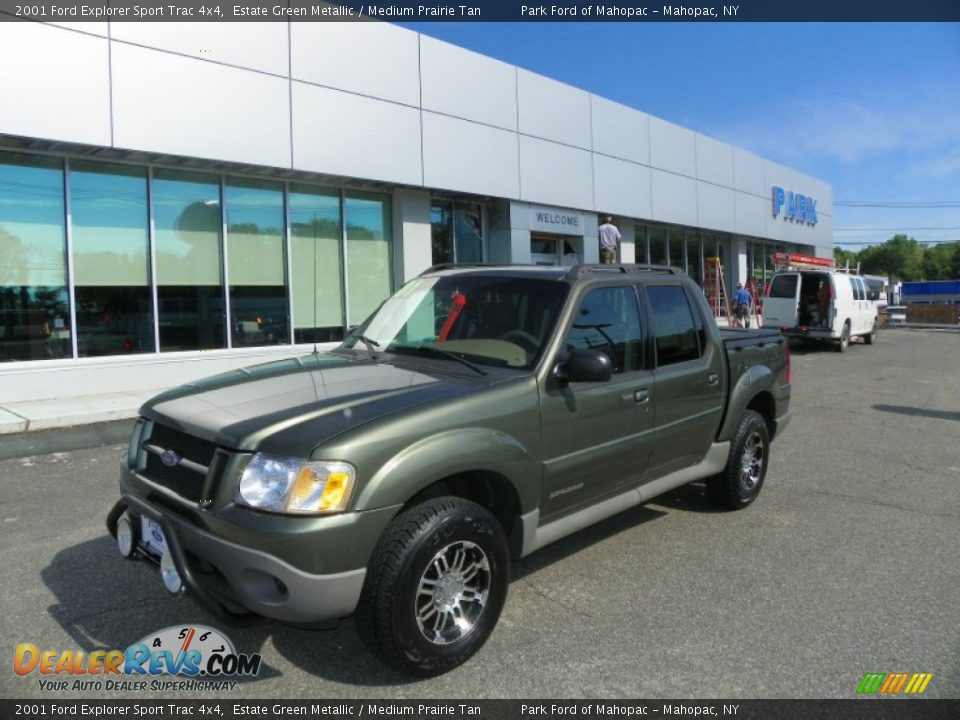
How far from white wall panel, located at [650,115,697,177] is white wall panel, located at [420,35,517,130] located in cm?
616

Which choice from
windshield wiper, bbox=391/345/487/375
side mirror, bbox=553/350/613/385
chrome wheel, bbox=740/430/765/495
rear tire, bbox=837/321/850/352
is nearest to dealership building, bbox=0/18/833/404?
windshield wiper, bbox=391/345/487/375

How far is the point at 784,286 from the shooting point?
19.2 m

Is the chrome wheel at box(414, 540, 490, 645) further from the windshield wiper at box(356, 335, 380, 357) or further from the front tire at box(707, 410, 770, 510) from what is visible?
the front tire at box(707, 410, 770, 510)

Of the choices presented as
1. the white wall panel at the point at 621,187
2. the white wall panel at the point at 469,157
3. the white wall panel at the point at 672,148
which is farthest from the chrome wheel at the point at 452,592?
the white wall panel at the point at 672,148

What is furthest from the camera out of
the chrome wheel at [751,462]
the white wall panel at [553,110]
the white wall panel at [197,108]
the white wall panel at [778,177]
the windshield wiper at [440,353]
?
the white wall panel at [778,177]

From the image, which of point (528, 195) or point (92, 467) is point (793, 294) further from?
point (92, 467)

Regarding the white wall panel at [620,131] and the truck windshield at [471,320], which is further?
the white wall panel at [620,131]

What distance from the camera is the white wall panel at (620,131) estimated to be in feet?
56.3

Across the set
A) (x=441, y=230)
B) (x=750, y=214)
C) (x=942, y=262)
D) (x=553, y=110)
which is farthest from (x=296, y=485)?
(x=942, y=262)

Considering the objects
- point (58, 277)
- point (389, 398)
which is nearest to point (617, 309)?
point (389, 398)

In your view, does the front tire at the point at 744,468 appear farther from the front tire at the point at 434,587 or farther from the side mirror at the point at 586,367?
the front tire at the point at 434,587

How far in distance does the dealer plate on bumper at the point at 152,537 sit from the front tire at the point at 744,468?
12.1ft

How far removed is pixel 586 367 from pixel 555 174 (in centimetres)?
1346

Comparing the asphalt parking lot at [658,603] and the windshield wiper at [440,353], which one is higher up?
the windshield wiper at [440,353]
